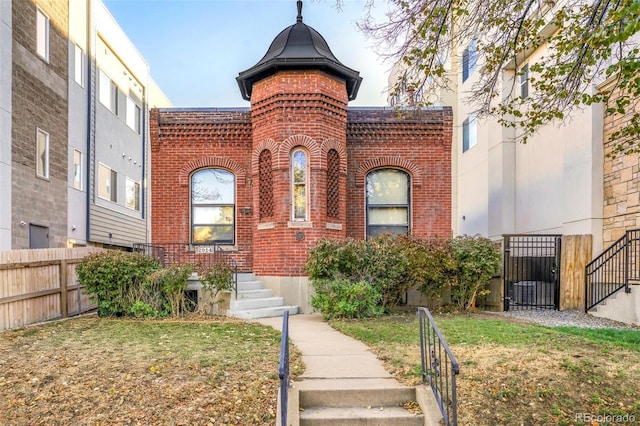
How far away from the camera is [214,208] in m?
13.2

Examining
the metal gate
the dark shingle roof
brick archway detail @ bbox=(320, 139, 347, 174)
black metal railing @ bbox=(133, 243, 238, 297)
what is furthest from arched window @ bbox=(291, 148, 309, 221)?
the metal gate

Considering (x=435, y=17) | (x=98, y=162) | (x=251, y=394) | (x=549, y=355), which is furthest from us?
(x=98, y=162)

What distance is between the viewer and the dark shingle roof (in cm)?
1133

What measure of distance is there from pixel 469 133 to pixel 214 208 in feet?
45.1

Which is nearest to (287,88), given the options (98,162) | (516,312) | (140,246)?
(140,246)

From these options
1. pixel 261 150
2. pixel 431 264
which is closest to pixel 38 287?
pixel 261 150

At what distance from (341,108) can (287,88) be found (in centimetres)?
160

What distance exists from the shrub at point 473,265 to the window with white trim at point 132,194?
14441 millimetres

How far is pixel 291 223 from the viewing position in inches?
449

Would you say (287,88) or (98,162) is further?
(98,162)

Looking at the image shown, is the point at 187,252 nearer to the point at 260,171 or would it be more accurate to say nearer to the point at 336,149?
the point at 260,171

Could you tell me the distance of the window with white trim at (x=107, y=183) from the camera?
17.0m

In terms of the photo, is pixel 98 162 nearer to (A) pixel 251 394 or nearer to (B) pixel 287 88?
(B) pixel 287 88

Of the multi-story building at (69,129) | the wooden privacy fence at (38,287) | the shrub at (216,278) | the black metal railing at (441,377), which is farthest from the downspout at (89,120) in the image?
the black metal railing at (441,377)
